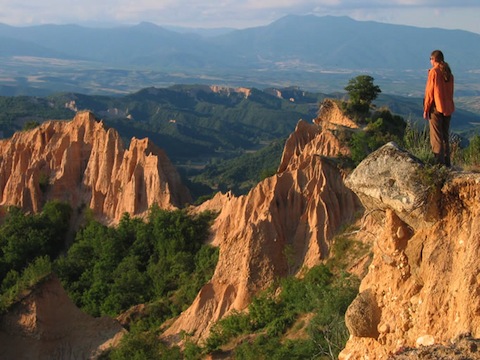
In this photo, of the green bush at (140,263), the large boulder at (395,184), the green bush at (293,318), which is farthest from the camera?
the green bush at (140,263)

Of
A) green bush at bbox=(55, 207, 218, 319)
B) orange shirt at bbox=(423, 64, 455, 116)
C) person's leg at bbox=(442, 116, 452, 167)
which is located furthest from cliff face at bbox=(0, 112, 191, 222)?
orange shirt at bbox=(423, 64, 455, 116)

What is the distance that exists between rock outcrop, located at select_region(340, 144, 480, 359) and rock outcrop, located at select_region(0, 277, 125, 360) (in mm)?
13258

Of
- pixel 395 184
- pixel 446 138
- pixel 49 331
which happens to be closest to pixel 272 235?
pixel 49 331

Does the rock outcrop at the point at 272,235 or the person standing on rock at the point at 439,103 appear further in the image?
the rock outcrop at the point at 272,235

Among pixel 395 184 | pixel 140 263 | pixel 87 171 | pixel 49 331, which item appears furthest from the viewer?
pixel 87 171

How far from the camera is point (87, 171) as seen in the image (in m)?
31.5

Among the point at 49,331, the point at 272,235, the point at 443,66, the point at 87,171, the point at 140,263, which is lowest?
the point at 49,331

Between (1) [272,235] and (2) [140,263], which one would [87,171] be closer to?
(2) [140,263]

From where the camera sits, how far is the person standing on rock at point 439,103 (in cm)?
820

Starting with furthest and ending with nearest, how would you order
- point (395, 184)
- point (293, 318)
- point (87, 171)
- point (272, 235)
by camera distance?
point (87, 171) < point (272, 235) < point (293, 318) < point (395, 184)

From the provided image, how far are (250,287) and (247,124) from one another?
392 feet

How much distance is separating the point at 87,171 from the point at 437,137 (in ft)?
83.8

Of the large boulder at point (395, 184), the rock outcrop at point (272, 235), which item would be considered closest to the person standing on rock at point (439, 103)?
the large boulder at point (395, 184)

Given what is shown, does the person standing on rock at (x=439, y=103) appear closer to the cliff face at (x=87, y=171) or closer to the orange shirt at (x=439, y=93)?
the orange shirt at (x=439, y=93)
